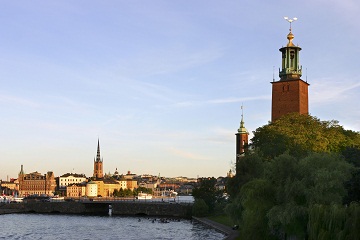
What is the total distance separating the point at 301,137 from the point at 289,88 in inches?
1026

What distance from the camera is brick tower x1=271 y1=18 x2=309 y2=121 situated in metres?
101

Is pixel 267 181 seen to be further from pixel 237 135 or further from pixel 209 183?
pixel 237 135

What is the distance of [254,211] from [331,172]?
7.95 meters

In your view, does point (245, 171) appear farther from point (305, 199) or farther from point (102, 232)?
point (102, 232)

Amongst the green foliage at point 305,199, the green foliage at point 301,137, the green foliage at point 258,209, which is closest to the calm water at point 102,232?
the green foliage at point 301,137

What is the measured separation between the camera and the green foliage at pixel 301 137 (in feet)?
238

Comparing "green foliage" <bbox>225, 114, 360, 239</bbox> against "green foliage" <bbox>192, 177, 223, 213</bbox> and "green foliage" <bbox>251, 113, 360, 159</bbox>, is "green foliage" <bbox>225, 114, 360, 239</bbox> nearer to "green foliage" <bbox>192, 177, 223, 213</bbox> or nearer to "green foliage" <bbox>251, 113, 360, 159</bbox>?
"green foliage" <bbox>251, 113, 360, 159</bbox>

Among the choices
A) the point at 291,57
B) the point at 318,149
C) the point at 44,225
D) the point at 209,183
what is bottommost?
the point at 44,225

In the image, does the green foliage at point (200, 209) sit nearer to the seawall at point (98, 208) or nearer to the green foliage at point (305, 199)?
the seawall at point (98, 208)

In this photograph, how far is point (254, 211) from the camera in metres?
A: 45.2

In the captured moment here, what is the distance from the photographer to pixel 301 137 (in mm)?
76875

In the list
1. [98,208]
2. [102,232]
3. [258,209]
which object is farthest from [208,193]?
[258,209]

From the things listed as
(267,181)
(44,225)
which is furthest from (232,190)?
(44,225)

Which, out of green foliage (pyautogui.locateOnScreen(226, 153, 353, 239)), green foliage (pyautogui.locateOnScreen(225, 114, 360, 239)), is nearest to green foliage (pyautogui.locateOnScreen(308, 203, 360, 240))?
green foliage (pyautogui.locateOnScreen(225, 114, 360, 239))
